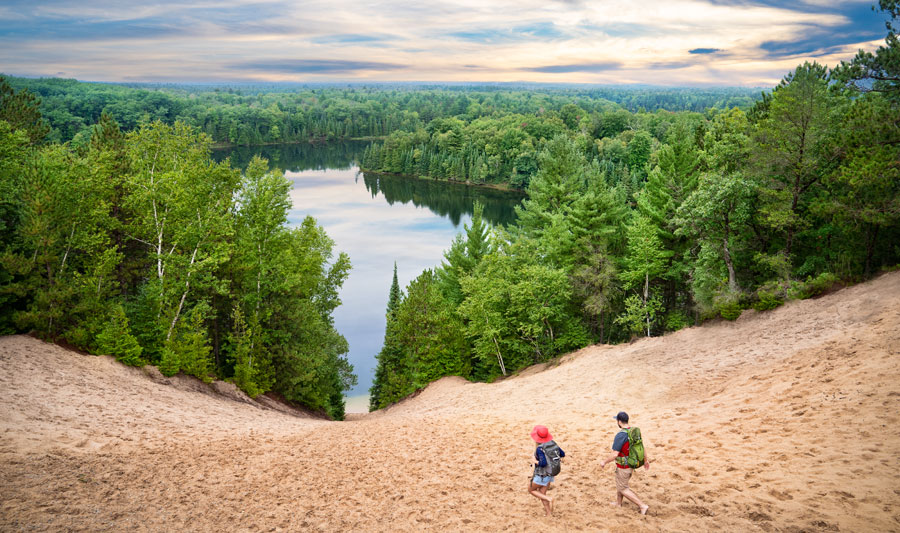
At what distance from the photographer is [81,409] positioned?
14547mm

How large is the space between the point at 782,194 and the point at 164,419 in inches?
Answer: 904

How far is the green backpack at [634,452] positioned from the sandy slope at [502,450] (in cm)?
91

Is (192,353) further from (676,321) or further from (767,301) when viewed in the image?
(676,321)

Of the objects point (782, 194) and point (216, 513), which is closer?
point (216, 513)

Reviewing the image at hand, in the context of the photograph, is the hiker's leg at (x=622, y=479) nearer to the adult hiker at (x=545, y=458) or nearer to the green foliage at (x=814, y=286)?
the adult hiker at (x=545, y=458)

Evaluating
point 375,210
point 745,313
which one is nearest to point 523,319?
point 745,313

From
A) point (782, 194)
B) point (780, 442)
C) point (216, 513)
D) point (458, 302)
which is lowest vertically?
point (458, 302)

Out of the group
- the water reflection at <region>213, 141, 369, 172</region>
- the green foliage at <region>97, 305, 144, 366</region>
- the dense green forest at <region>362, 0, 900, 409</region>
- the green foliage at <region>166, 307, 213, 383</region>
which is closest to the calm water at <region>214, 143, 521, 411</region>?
the water reflection at <region>213, 141, 369, 172</region>

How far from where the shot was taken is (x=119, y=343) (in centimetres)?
1991

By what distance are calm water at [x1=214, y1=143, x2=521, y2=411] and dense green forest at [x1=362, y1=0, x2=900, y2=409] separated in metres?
5.78

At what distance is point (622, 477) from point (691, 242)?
922 inches


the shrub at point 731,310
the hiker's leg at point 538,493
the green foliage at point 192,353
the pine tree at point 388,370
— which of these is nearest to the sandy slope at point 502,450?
the hiker's leg at point 538,493

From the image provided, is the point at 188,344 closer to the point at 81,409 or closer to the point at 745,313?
the point at 81,409

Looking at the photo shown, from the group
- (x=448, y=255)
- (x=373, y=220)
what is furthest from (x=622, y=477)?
(x=373, y=220)
